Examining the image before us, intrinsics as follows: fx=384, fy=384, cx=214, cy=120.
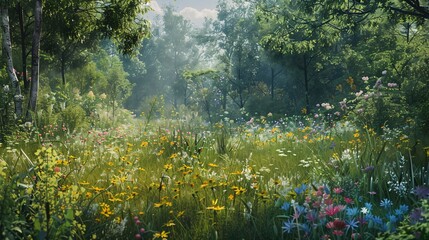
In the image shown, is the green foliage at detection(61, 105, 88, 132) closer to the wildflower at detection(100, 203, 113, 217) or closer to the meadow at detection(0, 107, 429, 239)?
the meadow at detection(0, 107, 429, 239)

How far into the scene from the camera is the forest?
94.7 inches

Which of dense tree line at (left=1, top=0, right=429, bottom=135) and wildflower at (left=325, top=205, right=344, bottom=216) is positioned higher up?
dense tree line at (left=1, top=0, right=429, bottom=135)

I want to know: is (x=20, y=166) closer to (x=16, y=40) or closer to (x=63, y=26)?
(x=63, y=26)

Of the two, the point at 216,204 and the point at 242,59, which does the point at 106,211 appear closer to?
the point at 216,204

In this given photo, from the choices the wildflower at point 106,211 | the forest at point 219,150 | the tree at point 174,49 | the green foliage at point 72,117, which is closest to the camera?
the forest at point 219,150

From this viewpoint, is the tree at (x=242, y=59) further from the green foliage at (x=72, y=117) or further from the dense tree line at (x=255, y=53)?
the green foliage at (x=72, y=117)

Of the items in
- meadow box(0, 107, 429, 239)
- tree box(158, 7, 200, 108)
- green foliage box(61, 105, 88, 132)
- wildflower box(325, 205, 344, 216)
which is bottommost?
meadow box(0, 107, 429, 239)

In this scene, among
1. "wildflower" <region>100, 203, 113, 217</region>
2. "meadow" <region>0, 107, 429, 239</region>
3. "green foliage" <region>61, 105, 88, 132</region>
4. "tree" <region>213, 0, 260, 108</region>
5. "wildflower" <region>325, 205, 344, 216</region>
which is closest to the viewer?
"wildflower" <region>325, 205, 344, 216</region>

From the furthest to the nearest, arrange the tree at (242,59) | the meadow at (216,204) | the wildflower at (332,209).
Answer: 1. the tree at (242,59)
2. the meadow at (216,204)
3. the wildflower at (332,209)

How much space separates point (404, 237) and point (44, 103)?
1328 cm

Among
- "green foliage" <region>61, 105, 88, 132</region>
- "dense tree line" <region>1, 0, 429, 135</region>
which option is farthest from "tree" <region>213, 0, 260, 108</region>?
"green foliage" <region>61, 105, 88, 132</region>

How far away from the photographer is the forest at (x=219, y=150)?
2.40m

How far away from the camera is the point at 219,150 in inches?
220

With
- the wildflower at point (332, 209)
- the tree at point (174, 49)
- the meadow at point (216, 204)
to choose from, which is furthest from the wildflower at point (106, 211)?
the tree at point (174, 49)
